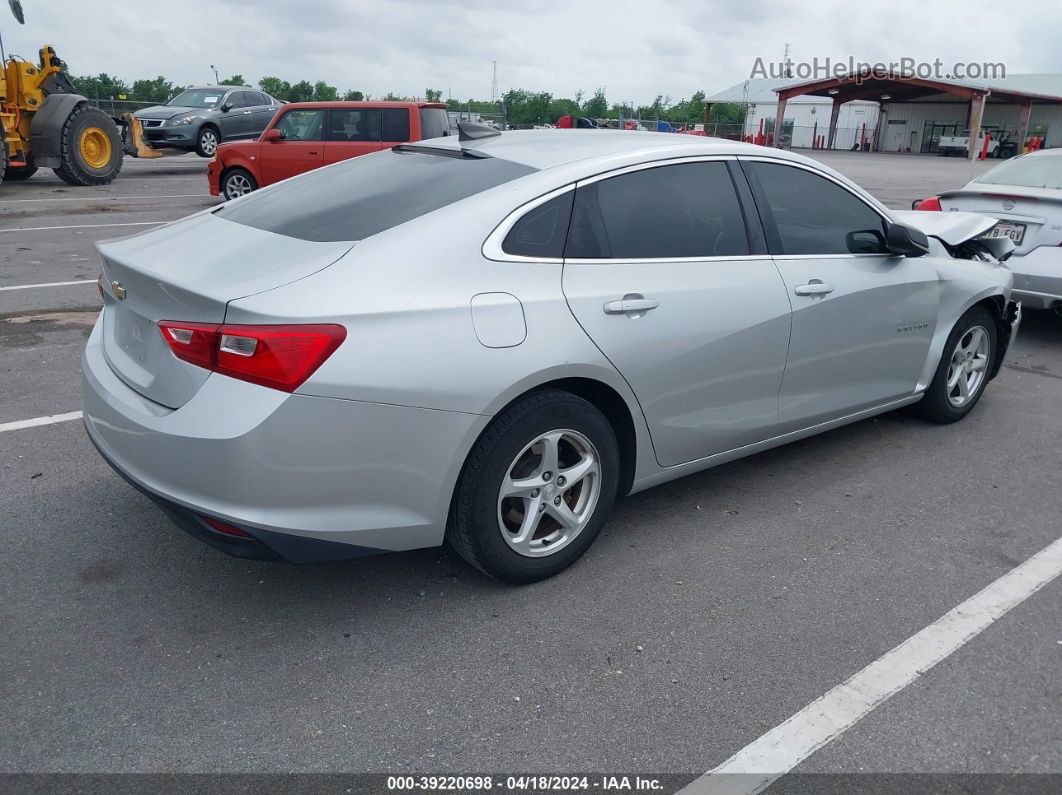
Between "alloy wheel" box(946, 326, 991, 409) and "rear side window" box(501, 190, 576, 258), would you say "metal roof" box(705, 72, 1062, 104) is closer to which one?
"alloy wheel" box(946, 326, 991, 409)

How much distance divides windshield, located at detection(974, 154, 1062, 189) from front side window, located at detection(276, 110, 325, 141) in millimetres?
8750

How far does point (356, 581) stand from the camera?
10.8 feet

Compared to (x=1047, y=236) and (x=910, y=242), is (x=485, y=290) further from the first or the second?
(x=1047, y=236)

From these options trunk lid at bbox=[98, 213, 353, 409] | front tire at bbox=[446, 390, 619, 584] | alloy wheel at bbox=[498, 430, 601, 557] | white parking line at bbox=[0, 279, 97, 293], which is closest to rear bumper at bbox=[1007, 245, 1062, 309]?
front tire at bbox=[446, 390, 619, 584]

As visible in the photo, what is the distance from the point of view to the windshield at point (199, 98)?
2045 cm

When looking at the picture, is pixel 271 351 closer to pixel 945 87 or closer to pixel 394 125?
pixel 394 125

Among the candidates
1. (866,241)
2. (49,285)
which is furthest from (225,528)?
(49,285)

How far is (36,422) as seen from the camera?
15.2ft

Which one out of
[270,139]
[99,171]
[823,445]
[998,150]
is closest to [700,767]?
[823,445]

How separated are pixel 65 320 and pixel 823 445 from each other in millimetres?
5494

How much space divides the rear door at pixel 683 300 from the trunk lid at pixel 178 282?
0.95 meters

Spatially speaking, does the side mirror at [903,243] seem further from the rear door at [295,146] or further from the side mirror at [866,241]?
the rear door at [295,146]

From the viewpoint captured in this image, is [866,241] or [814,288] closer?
[814,288]

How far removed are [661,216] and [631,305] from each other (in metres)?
0.50
